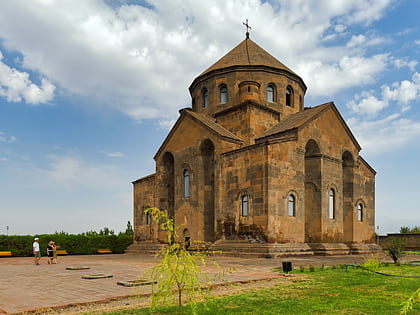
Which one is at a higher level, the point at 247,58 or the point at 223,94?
the point at 247,58

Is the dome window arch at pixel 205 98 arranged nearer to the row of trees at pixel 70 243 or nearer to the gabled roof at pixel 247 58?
the gabled roof at pixel 247 58

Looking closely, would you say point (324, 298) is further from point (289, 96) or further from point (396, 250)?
point (289, 96)

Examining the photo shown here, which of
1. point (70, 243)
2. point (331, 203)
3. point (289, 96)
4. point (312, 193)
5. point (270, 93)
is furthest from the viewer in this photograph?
point (289, 96)

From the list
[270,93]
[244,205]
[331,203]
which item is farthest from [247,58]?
[244,205]

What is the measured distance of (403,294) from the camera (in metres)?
8.27

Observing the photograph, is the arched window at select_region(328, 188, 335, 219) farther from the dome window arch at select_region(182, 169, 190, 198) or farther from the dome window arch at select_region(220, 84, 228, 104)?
the dome window arch at select_region(220, 84, 228, 104)

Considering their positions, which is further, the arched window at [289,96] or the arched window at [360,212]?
the arched window at [289,96]

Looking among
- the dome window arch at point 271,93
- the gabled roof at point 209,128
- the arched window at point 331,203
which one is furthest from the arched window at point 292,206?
the dome window arch at point 271,93

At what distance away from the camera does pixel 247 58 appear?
1145 inches

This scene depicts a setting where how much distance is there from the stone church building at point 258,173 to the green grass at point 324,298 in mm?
8931

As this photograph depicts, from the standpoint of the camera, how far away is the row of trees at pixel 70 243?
26.0 metres

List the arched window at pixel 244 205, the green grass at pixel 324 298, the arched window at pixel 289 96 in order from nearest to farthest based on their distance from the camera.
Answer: the green grass at pixel 324 298 → the arched window at pixel 244 205 → the arched window at pixel 289 96

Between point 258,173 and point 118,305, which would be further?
point 258,173

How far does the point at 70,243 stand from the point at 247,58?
1888 cm
